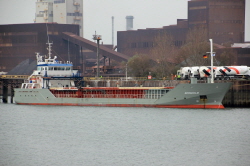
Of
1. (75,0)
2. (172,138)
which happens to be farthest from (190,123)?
(75,0)

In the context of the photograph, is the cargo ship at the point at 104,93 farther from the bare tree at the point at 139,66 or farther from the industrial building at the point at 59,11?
the industrial building at the point at 59,11

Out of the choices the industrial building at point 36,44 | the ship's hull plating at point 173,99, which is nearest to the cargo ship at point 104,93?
the ship's hull plating at point 173,99

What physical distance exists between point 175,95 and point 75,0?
423ft

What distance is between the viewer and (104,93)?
240 feet

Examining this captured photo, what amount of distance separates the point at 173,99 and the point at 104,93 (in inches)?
428

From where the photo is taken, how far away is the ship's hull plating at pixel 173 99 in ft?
215

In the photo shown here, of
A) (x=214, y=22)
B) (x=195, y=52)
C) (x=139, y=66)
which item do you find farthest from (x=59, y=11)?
(x=195, y=52)

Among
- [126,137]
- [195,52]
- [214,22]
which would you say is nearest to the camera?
[126,137]

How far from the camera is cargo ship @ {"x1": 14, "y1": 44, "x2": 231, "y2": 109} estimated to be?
216ft

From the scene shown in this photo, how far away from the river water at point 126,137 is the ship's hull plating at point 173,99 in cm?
185

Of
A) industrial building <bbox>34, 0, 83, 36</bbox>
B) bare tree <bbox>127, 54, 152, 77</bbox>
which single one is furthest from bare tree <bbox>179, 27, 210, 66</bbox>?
industrial building <bbox>34, 0, 83, 36</bbox>

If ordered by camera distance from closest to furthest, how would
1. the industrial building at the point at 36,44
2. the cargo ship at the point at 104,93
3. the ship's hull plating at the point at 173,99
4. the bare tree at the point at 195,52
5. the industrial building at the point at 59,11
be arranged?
the ship's hull plating at the point at 173,99, the cargo ship at the point at 104,93, the bare tree at the point at 195,52, the industrial building at the point at 36,44, the industrial building at the point at 59,11

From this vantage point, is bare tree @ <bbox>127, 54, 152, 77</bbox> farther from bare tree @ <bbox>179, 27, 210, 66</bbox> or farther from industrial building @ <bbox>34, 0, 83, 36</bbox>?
industrial building @ <bbox>34, 0, 83, 36</bbox>

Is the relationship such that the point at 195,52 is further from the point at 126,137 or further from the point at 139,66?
the point at 126,137
